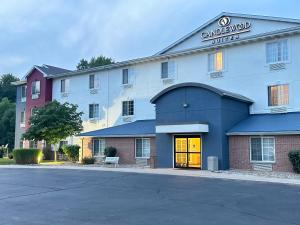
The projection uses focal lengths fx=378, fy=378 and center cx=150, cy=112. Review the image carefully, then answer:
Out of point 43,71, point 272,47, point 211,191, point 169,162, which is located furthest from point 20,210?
point 43,71

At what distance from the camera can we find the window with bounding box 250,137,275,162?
21.8 meters

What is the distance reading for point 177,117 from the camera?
24.6 m

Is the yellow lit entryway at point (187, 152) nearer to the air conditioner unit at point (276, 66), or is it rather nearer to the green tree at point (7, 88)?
the air conditioner unit at point (276, 66)

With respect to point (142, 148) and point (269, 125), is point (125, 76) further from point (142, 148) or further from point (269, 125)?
point (269, 125)

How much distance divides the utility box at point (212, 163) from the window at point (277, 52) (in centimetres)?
765

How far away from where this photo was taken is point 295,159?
20.0 metres

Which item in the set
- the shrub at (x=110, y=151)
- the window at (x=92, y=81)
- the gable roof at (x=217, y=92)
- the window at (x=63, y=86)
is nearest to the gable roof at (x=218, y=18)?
the gable roof at (x=217, y=92)

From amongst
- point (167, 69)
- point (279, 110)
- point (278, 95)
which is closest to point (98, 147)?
point (167, 69)

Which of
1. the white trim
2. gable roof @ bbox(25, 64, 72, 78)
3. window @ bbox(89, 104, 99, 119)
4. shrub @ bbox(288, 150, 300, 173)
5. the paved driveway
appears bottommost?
the paved driveway

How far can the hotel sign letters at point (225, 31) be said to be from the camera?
1061 inches

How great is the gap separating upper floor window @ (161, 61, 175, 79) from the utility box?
946cm

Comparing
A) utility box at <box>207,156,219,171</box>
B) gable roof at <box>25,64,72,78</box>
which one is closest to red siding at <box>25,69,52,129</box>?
gable roof at <box>25,64,72,78</box>

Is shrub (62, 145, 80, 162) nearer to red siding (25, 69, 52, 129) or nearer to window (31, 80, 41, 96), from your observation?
red siding (25, 69, 52, 129)

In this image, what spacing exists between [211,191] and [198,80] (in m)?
15.5
